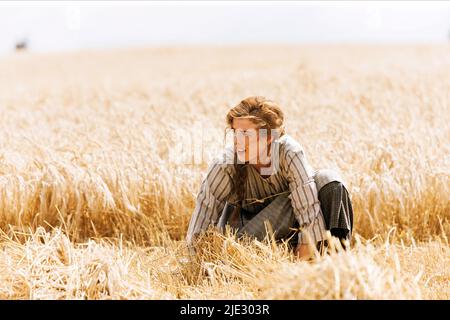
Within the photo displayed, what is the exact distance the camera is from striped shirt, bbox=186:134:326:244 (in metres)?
3.34

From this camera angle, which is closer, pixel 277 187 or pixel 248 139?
pixel 248 139

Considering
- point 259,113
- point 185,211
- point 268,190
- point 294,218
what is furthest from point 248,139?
point 185,211

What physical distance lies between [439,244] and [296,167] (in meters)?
1.31

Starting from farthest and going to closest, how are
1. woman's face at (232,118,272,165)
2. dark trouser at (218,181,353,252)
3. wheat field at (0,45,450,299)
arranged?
1. dark trouser at (218,181,353,252)
2. woman's face at (232,118,272,165)
3. wheat field at (0,45,450,299)

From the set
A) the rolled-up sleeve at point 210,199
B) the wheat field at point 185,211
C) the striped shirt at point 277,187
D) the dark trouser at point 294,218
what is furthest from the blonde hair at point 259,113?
the wheat field at point 185,211

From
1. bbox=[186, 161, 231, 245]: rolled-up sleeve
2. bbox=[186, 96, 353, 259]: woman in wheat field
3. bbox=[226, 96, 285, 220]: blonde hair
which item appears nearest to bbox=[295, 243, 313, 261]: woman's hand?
bbox=[186, 96, 353, 259]: woman in wheat field

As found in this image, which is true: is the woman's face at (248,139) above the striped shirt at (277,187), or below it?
above

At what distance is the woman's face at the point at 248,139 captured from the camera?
3.25 meters

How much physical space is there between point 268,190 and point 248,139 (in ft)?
1.40

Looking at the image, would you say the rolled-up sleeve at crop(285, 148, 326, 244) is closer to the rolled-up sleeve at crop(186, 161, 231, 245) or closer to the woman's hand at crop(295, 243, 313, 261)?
the woman's hand at crop(295, 243, 313, 261)

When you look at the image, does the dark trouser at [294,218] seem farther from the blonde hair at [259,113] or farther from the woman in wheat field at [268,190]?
the blonde hair at [259,113]

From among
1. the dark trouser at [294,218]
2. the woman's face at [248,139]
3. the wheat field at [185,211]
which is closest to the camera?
the wheat field at [185,211]

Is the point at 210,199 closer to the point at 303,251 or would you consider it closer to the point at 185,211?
the point at 303,251

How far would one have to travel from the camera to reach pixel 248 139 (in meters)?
3.27
